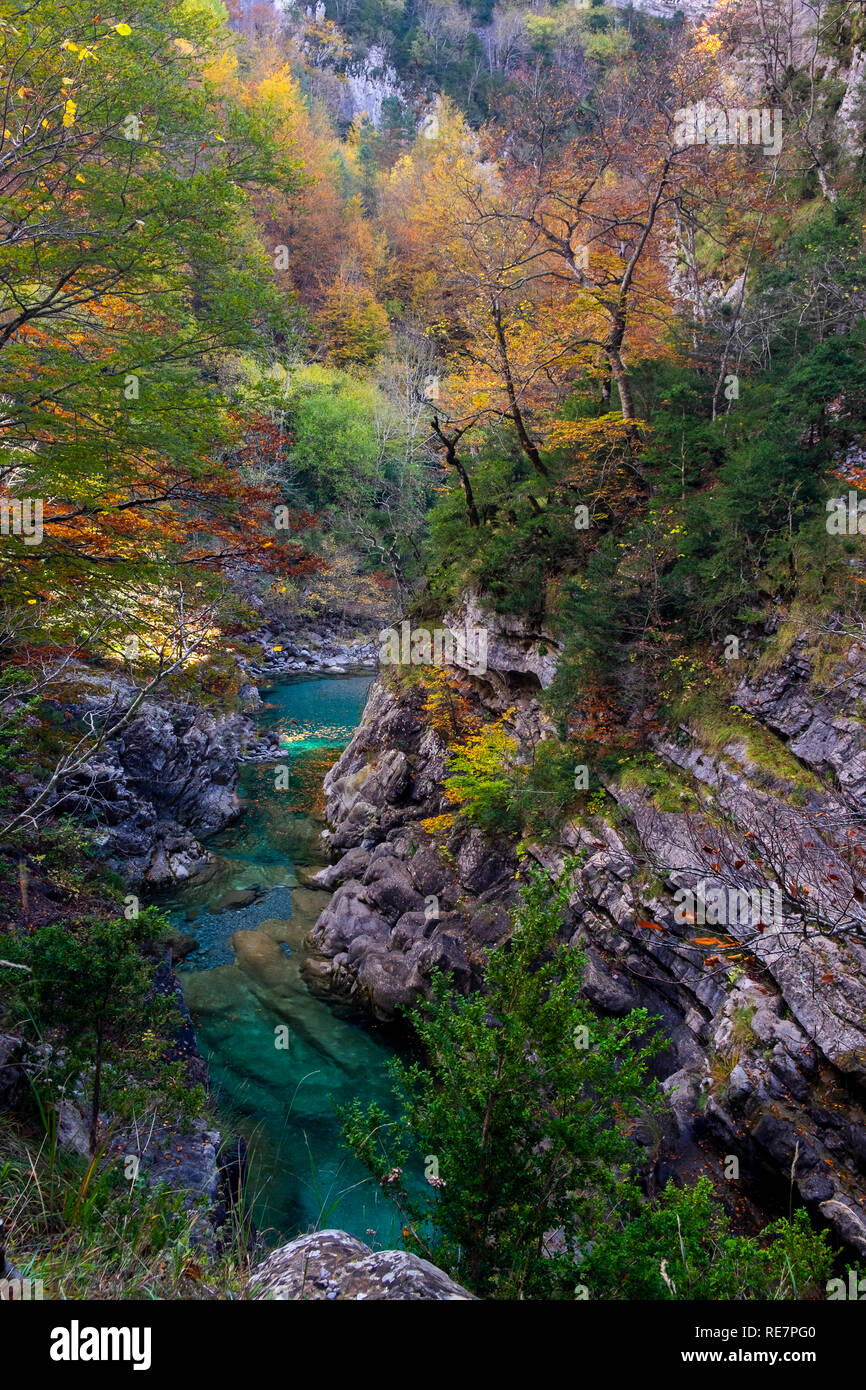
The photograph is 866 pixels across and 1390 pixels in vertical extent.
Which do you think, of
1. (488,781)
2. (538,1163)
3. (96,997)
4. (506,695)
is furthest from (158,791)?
(538,1163)
